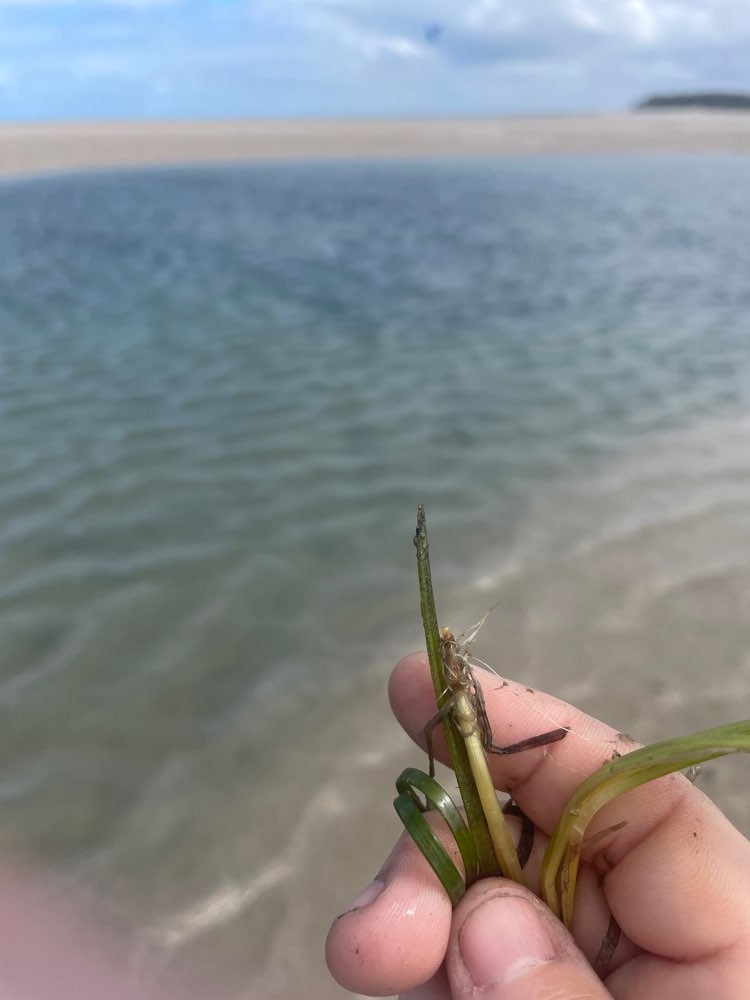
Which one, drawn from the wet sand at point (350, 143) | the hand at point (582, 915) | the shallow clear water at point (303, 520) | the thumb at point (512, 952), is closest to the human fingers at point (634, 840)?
the hand at point (582, 915)

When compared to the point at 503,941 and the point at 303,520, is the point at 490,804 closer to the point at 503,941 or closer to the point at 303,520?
the point at 503,941

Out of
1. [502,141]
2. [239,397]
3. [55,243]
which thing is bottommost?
[239,397]

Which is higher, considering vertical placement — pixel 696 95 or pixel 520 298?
pixel 696 95

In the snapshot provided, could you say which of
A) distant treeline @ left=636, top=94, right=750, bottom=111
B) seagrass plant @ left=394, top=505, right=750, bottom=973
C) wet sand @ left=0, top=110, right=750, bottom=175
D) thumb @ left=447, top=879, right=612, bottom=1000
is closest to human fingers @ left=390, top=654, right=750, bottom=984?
seagrass plant @ left=394, top=505, right=750, bottom=973

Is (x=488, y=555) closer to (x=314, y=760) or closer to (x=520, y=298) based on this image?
(x=314, y=760)

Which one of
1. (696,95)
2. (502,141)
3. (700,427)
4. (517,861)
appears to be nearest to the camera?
(517,861)

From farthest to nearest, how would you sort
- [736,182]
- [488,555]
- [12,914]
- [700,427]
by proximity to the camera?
[736,182], [700,427], [488,555], [12,914]

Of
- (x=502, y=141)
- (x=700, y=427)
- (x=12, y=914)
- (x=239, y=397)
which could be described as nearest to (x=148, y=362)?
(x=239, y=397)
